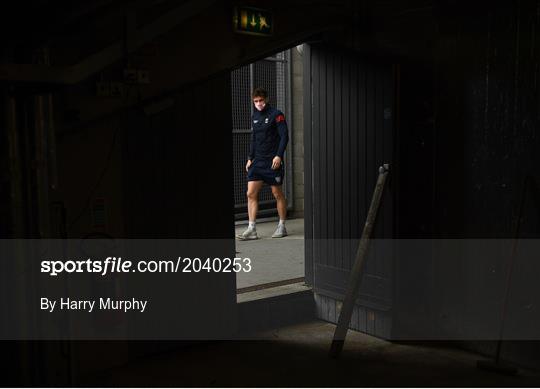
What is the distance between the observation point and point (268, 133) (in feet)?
27.9

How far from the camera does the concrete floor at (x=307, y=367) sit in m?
4.81

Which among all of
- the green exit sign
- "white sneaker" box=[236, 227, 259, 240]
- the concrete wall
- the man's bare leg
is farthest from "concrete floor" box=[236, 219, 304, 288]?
the green exit sign

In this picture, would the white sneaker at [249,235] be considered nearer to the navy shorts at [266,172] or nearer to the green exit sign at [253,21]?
the navy shorts at [266,172]

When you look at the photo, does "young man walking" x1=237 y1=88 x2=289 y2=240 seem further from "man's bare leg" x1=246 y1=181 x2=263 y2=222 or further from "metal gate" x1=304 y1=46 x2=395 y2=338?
"metal gate" x1=304 y1=46 x2=395 y2=338

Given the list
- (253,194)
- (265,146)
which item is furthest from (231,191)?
(253,194)

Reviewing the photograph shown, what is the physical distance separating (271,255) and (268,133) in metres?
1.55

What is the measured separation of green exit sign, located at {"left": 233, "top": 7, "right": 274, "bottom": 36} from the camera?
5.34m

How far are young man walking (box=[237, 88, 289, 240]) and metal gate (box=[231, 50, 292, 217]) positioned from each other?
4.79 feet

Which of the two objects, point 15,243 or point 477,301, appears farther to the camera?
point 477,301

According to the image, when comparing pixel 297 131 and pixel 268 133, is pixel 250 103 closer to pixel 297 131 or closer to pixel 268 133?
pixel 297 131

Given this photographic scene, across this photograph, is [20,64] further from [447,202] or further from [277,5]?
[447,202]

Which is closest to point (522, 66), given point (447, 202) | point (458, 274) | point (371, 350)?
point (447, 202)

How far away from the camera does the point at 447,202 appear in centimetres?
535

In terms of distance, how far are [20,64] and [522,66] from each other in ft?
10.7
